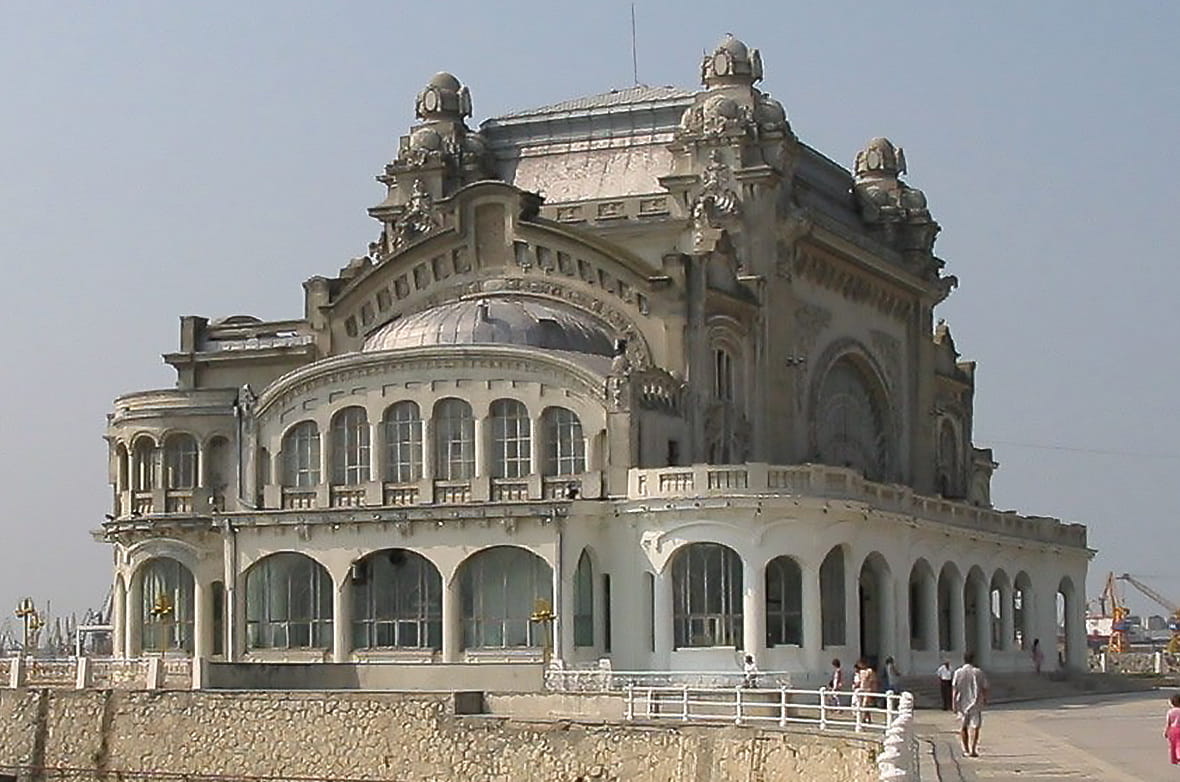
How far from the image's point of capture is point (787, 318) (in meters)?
72.6

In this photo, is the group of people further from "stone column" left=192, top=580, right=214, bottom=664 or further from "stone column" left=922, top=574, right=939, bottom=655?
"stone column" left=192, top=580, right=214, bottom=664

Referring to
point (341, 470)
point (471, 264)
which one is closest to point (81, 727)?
point (341, 470)

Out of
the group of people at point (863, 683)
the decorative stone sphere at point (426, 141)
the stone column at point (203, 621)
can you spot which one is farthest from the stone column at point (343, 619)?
the decorative stone sphere at point (426, 141)

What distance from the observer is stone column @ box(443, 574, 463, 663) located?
6062cm

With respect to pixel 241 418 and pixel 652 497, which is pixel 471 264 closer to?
pixel 241 418

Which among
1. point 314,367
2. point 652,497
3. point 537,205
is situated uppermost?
point 537,205

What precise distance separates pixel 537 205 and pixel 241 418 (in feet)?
38.0

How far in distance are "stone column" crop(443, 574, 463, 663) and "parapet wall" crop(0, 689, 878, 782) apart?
10.2m

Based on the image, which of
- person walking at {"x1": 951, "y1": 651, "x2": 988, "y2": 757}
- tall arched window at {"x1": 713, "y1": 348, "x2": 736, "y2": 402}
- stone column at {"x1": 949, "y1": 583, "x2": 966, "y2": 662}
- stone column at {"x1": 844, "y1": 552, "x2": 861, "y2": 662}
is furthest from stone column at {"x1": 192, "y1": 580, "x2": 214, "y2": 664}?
person walking at {"x1": 951, "y1": 651, "x2": 988, "y2": 757}

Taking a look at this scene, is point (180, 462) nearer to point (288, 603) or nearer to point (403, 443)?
point (288, 603)

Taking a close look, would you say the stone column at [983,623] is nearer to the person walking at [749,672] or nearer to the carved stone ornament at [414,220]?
the person walking at [749,672]

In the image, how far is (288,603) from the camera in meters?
63.7

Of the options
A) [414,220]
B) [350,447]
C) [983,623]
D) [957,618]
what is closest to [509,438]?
[350,447]

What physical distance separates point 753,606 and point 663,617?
2522mm
